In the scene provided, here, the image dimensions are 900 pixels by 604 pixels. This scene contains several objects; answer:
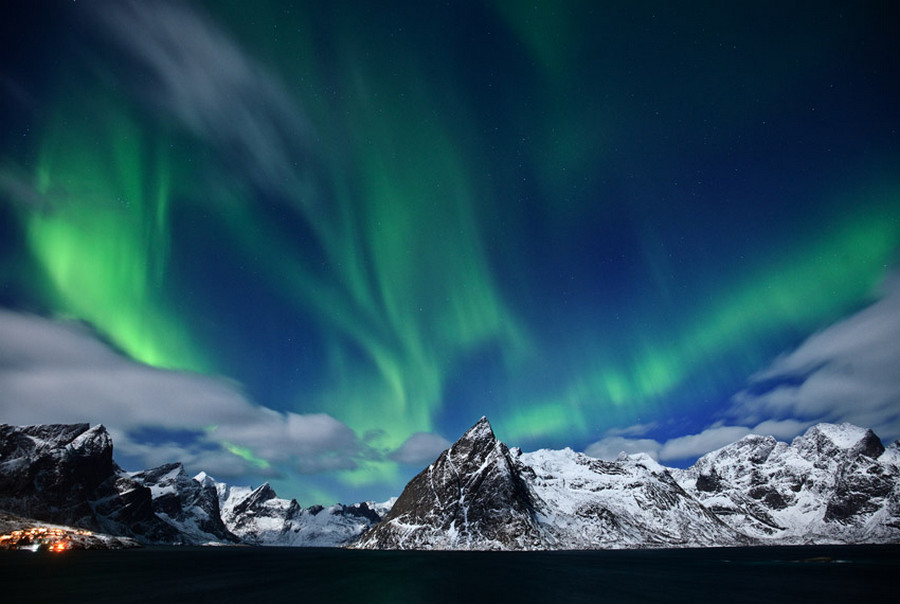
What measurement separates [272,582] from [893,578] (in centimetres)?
15059

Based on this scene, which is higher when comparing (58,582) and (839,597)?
(58,582)

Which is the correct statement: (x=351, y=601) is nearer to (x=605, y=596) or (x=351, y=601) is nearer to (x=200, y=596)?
(x=200, y=596)

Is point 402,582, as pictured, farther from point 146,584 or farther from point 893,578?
point 893,578

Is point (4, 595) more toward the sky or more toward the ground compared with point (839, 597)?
more toward the sky

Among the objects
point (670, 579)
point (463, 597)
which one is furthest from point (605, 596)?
point (670, 579)

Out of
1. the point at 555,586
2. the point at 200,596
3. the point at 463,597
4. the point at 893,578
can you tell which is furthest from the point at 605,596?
the point at 893,578

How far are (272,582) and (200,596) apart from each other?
2478cm

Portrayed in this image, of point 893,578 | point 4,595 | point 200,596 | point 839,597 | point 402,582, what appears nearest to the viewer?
point 4,595

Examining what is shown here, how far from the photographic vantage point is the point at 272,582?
301 feet

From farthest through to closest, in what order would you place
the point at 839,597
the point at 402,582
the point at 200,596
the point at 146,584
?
1. the point at 402,582
2. the point at 146,584
3. the point at 839,597
4. the point at 200,596

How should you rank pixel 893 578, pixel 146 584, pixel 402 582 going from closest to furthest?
pixel 146 584 < pixel 402 582 < pixel 893 578

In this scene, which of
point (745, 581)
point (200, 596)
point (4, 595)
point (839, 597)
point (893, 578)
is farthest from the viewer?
point (893, 578)

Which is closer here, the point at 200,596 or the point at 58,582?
the point at 200,596

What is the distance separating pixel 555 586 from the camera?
85750 millimetres
